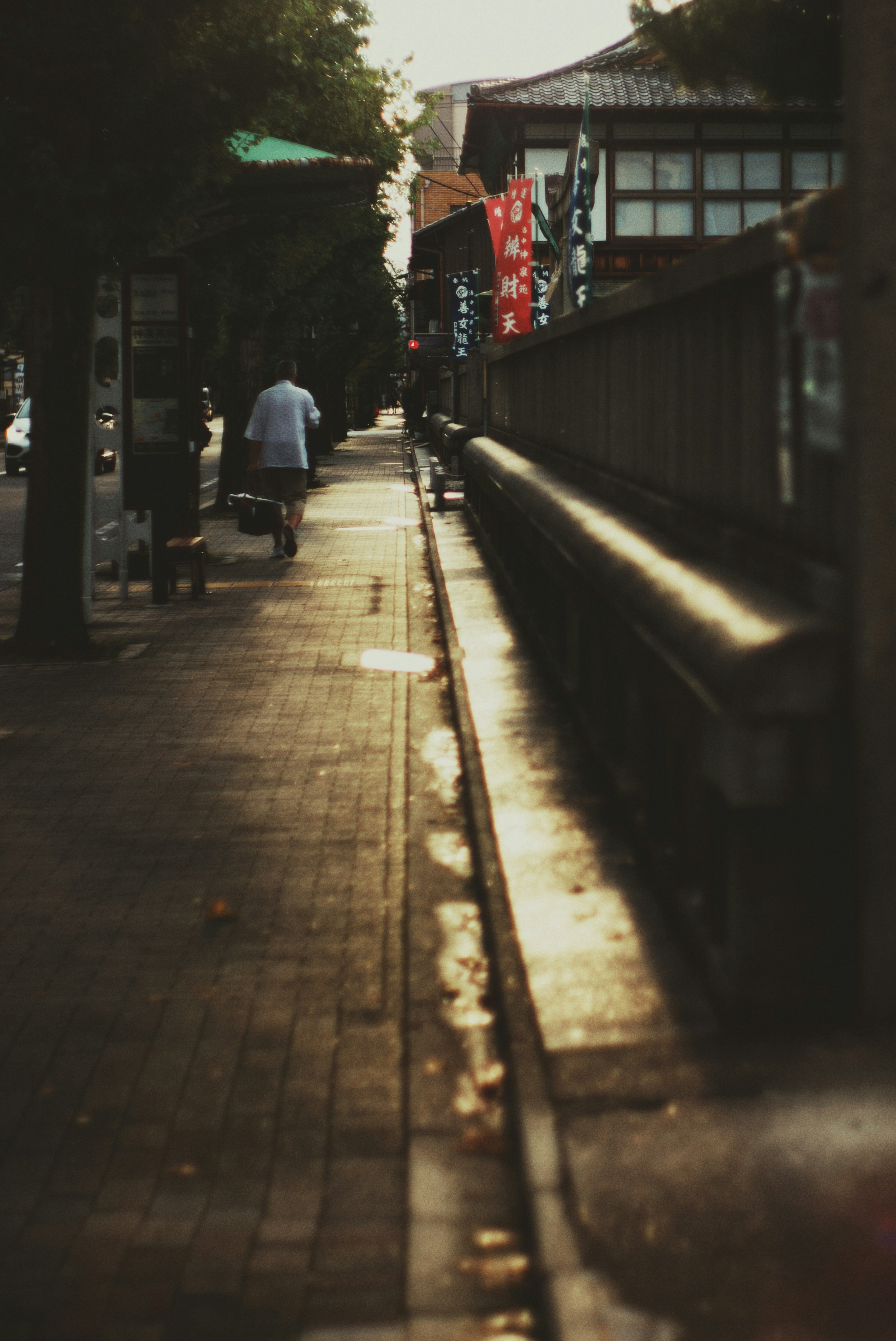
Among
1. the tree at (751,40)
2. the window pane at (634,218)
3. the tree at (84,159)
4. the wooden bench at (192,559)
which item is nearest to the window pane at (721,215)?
the window pane at (634,218)

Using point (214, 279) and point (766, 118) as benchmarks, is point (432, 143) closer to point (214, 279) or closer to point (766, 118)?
point (766, 118)

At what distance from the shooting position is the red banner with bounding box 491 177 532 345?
17.0 m

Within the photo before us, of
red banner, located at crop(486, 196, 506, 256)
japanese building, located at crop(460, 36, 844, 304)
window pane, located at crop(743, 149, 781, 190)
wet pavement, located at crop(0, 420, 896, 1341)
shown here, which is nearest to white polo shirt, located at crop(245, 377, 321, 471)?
red banner, located at crop(486, 196, 506, 256)

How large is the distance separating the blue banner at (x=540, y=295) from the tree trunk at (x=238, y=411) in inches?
219

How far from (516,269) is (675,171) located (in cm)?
1913

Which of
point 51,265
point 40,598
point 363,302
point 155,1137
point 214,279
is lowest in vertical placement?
point 155,1137

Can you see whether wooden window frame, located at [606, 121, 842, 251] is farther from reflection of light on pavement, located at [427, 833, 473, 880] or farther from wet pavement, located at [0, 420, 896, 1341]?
reflection of light on pavement, located at [427, 833, 473, 880]

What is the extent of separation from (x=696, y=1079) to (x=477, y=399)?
18555 millimetres

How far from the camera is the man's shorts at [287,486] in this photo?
53.1 ft

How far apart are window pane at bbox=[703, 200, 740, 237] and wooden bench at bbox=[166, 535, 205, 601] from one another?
939 inches

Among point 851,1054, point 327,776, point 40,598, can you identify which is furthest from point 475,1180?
point 40,598

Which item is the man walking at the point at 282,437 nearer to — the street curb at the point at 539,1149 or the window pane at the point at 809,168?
the street curb at the point at 539,1149

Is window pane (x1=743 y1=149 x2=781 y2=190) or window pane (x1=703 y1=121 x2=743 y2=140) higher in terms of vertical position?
window pane (x1=703 y1=121 x2=743 y2=140)

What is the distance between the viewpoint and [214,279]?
1722 cm
